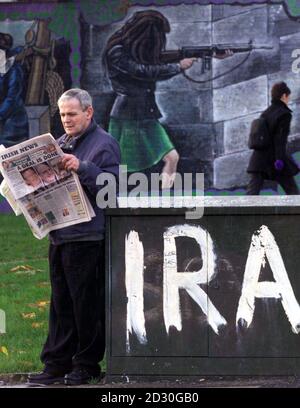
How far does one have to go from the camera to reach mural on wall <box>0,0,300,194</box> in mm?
15727

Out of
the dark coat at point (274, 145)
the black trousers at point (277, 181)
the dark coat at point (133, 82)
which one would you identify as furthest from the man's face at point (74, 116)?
the dark coat at point (133, 82)

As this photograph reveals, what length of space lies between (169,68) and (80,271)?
9604 millimetres

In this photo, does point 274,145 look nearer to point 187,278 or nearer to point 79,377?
point 187,278

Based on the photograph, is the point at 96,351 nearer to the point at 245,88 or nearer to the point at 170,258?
the point at 170,258

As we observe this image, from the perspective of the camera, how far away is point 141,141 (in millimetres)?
15836

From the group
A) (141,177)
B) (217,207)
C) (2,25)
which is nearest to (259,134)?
(141,177)

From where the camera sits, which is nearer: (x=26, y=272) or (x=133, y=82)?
(x=26, y=272)

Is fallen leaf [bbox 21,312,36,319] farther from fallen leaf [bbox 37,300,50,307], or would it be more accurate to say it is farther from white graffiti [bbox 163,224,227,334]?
white graffiti [bbox 163,224,227,334]

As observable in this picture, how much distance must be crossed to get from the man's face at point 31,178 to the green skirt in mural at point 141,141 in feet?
30.8

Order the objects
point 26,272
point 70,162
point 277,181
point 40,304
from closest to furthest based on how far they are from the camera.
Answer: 1. point 70,162
2. point 40,304
3. point 26,272
4. point 277,181

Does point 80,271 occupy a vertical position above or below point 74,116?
below

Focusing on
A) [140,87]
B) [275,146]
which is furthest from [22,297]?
[140,87]
